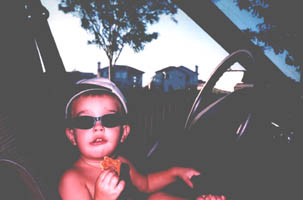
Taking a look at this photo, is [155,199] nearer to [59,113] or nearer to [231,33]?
[59,113]

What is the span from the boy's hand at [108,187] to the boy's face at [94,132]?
261mm

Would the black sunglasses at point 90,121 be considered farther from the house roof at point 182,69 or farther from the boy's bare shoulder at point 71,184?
the house roof at point 182,69

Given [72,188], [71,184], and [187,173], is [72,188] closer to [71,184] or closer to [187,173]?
[71,184]

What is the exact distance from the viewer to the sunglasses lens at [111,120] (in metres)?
1.25

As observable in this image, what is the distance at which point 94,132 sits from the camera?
1232 mm

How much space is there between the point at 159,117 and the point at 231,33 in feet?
12.2

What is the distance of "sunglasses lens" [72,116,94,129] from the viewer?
1205mm

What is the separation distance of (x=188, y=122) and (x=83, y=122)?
93 centimetres

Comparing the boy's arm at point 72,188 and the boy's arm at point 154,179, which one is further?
the boy's arm at point 154,179

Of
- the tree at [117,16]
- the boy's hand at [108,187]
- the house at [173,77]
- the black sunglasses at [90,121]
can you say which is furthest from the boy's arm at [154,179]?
the house at [173,77]

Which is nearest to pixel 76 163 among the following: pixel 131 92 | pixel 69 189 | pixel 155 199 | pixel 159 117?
pixel 69 189

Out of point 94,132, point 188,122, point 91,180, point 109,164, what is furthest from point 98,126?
point 188,122

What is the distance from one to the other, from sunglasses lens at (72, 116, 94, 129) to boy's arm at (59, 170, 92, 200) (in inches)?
10.2

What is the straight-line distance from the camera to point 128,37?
29703 mm
